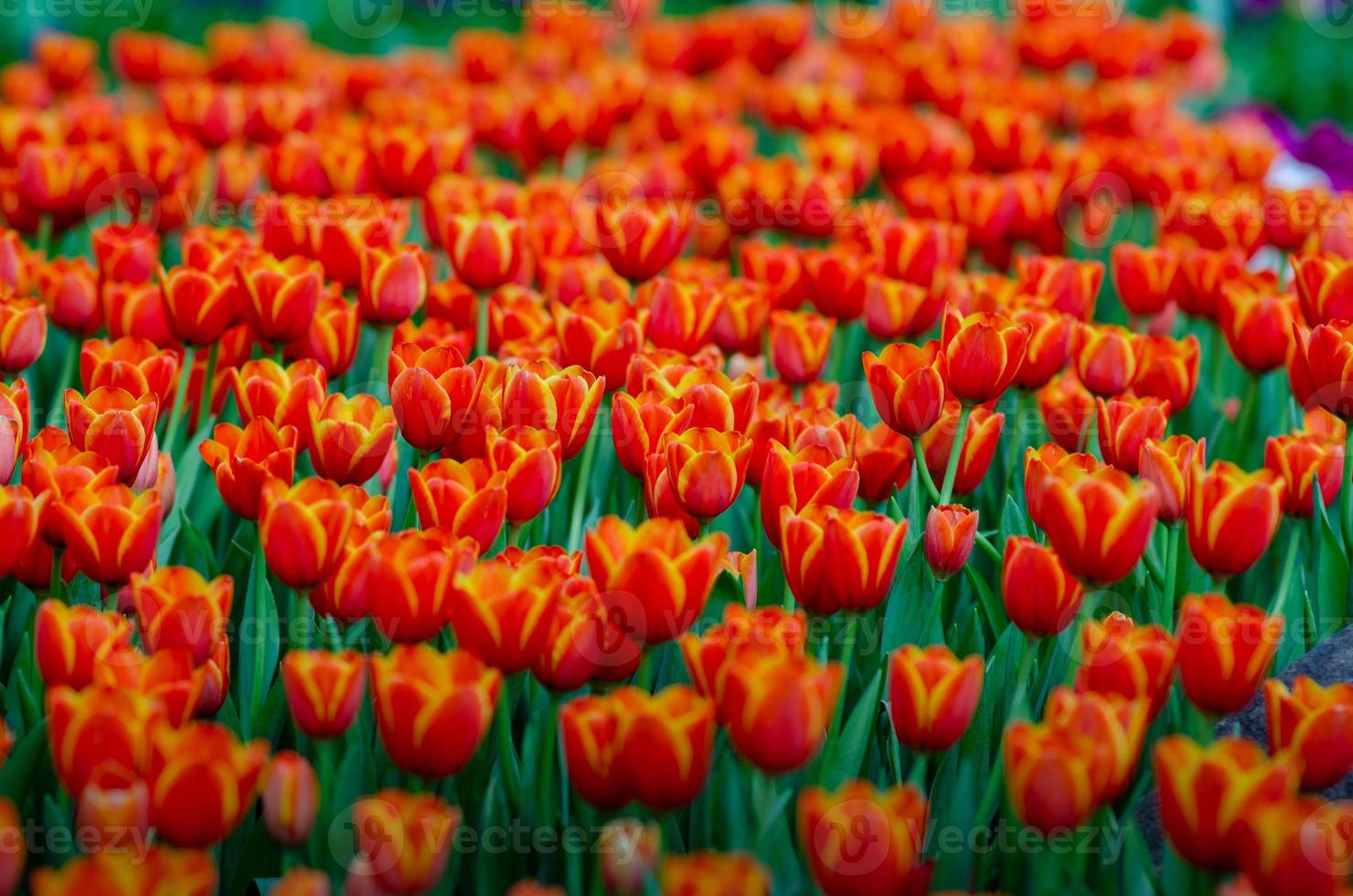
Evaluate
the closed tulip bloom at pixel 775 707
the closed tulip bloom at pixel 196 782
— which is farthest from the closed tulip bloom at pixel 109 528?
the closed tulip bloom at pixel 775 707

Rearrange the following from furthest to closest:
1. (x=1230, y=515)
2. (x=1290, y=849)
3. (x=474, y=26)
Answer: (x=474, y=26)
(x=1230, y=515)
(x=1290, y=849)

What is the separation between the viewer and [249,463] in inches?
76.0

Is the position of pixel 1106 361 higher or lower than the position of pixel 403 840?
higher

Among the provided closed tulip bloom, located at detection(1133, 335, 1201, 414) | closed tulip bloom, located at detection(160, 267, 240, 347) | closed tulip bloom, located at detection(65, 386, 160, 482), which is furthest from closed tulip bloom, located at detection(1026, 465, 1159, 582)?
closed tulip bloom, located at detection(160, 267, 240, 347)

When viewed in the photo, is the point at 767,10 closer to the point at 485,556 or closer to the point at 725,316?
the point at 725,316

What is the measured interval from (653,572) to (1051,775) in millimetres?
473

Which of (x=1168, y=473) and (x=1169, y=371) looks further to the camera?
(x=1169, y=371)

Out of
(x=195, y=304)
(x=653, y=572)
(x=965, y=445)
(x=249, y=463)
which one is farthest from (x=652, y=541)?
(x=195, y=304)

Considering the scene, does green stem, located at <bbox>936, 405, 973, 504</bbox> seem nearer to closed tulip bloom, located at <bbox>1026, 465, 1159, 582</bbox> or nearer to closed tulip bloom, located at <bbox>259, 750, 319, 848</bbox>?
closed tulip bloom, located at <bbox>1026, 465, 1159, 582</bbox>

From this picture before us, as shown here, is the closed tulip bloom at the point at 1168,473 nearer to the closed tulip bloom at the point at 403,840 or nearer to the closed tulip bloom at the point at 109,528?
the closed tulip bloom at the point at 403,840

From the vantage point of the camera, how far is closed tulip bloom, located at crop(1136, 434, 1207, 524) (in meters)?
1.96

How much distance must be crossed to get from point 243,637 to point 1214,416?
73.2 inches

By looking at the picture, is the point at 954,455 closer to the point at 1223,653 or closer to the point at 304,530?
the point at 1223,653

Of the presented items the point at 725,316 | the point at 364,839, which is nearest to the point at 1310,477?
the point at 725,316
